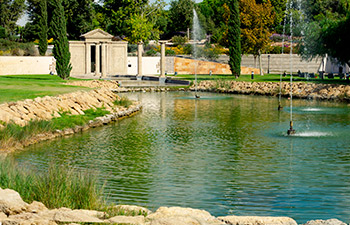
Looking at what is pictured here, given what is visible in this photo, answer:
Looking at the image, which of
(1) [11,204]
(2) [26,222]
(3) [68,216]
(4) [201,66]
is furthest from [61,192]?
(4) [201,66]

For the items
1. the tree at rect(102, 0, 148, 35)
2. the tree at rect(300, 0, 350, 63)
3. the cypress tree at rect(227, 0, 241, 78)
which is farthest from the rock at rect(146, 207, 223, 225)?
the tree at rect(102, 0, 148, 35)

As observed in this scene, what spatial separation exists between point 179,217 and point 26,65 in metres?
64.6

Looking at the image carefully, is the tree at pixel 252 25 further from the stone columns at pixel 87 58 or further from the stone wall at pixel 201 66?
the stone columns at pixel 87 58

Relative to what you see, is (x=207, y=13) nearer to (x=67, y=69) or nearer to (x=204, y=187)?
(x=67, y=69)

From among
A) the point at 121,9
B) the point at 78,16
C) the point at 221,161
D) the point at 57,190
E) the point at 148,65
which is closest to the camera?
the point at 57,190

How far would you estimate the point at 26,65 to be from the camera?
70812mm

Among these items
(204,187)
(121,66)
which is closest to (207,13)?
(121,66)

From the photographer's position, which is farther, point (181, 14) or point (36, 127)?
point (181, 14)

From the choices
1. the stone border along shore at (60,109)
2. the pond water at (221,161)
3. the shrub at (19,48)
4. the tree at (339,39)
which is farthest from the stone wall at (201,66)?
the pond water at (221,161)

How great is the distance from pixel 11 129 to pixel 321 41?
135 feet

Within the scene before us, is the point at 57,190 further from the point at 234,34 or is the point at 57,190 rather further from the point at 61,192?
the point at 234,34

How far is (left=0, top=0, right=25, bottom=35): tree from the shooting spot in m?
103

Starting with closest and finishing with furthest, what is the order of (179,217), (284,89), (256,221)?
(179,217), (256,221), (284,89)

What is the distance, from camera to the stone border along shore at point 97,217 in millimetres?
9031
